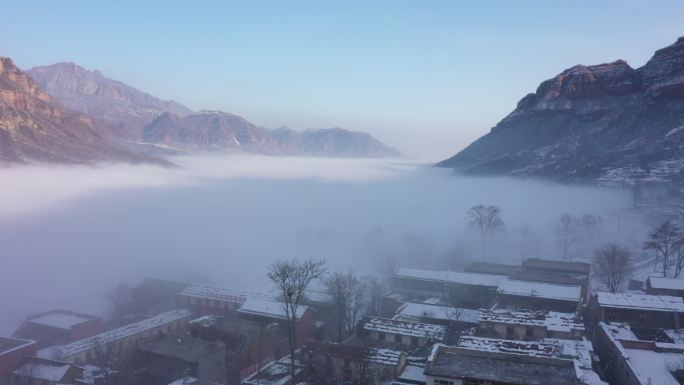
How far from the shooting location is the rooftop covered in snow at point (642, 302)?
37312 mm

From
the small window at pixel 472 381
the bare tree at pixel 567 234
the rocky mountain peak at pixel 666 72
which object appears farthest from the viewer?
the rocky mountain peak at pixel 666 72

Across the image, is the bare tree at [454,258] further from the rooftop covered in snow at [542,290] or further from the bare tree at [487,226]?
the rooftop covered in snow at [542,290]

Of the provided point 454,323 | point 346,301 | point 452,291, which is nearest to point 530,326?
point 454,323

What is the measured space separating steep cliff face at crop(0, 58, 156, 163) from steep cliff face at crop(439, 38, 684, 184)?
10988 centimetres

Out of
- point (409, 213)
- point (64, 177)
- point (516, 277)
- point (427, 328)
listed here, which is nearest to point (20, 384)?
point (427, 328)

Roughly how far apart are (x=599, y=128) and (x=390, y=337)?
4126 inches

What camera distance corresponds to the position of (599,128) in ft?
411

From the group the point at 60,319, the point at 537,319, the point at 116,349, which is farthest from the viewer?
the point at 60,319

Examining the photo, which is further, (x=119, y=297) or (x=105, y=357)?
(x=119, y=297)

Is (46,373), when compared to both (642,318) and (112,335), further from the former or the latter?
(642,318)

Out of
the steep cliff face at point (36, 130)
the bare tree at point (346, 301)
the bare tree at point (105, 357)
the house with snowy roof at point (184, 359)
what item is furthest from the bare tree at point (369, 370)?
the steep cliff face at point (36, 130)

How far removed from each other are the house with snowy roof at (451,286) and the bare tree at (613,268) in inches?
373

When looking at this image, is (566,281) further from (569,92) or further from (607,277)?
(569,92)

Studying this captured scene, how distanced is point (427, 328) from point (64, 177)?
136362 mm
